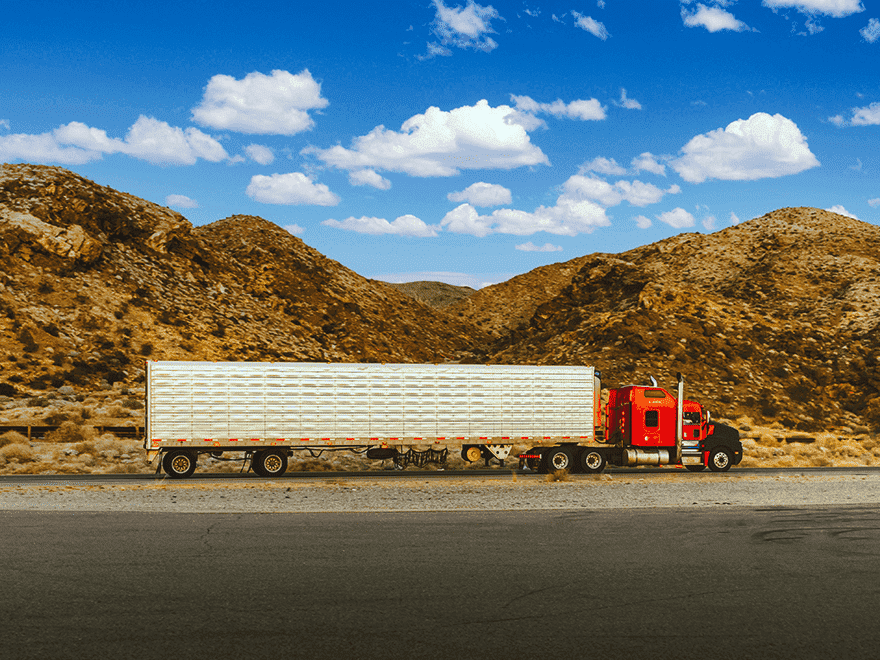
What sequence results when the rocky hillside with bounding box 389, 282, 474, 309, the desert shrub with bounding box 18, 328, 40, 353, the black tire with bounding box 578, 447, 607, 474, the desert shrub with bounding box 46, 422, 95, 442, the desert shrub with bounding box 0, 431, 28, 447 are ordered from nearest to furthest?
the black tire with bounding box 578, 447, 607, 474 → the desert shrub with bounding box 0, 431, 28, 447 → the desert shrub with bounding box 46, 422, 95, 442 → the desert shrub with bounding box 18, 328, 40, 353 → the rocky hillside with bounding box 389, 282, 474, 309

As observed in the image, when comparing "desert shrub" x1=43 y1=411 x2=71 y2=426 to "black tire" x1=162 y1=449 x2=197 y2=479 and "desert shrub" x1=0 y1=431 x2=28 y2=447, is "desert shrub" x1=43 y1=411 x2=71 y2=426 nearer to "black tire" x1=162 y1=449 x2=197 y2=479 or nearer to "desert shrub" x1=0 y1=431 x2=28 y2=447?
"desert shrub" x1=0 y1=431 x2=28 y2=447

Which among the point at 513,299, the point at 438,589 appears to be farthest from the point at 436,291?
the point at 438,589

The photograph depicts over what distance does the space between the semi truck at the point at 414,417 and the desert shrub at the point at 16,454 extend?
6567mm

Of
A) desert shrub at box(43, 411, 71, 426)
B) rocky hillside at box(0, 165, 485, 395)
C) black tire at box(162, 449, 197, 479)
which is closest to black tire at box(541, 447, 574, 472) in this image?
black tire at box(162, 449, 197, 479)

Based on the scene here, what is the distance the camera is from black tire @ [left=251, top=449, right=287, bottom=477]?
74.4 ft

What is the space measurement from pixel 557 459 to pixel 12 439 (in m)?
20.1

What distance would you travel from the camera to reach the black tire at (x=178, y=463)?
22141 millimetres

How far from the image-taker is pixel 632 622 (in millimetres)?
7027

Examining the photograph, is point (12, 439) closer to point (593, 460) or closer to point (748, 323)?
point (593, 460)

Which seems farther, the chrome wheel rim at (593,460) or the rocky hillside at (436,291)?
the rocky hillside at (436,291)

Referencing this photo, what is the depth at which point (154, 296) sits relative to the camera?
54844 millimetres

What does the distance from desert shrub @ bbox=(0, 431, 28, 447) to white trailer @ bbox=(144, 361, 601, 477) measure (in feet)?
26.9

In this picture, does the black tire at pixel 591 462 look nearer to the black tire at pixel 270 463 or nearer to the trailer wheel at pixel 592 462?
the trailer wheel at pixel 592 462

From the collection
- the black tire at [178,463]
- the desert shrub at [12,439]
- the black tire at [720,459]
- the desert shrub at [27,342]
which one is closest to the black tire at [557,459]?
the black tire at [720,459]
